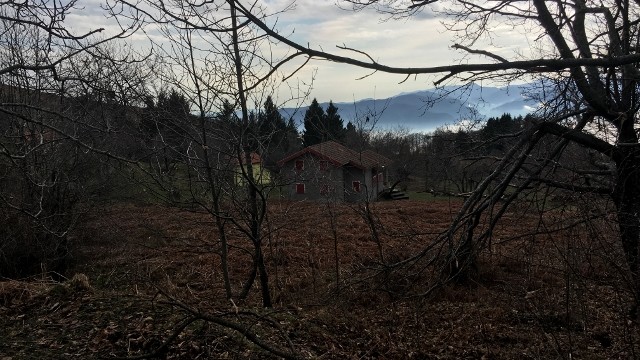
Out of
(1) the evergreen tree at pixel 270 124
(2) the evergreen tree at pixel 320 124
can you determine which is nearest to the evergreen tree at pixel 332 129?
(2) the evergreen tree at pixel 320 124

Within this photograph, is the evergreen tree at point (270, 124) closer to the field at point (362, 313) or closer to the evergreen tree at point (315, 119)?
→ the evergreen tree at point (315, 119)

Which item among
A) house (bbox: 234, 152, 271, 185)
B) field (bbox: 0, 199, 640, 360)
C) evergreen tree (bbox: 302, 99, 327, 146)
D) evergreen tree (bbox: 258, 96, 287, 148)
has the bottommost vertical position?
field (bbox: 0, 199, 640, 360)

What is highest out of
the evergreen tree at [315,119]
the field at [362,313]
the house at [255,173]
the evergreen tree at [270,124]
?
the evergreen tree at [315,119]

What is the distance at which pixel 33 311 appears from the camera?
14.1ft

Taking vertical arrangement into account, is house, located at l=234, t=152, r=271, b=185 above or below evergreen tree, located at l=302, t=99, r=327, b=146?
below

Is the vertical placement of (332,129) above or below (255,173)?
above

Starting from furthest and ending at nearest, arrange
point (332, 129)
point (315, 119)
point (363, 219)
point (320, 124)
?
point (332, 129) → point (315, 119) → point (320, 124) → point (363, 219)

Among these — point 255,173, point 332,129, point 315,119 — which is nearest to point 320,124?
point 315,119

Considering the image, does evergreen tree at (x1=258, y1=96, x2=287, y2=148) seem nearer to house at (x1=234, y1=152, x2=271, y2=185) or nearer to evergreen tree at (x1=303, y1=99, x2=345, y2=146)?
house at (x1=234, y1=152, x2=271, y2=185)

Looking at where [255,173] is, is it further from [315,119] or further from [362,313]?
[315,119]

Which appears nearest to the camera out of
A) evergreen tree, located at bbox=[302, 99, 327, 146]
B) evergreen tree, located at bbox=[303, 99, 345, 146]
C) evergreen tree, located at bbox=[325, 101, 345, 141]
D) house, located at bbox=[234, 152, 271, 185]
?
house, located at bbox=[234, 152, 271, 185]

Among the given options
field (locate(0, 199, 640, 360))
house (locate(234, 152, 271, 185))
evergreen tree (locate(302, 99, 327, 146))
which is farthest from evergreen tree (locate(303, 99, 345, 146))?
field (locate(0, 199, 640, 360))

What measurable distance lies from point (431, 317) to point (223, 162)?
12.7 feet

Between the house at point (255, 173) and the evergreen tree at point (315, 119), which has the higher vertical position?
the evergreen tree at point (315, 119)
